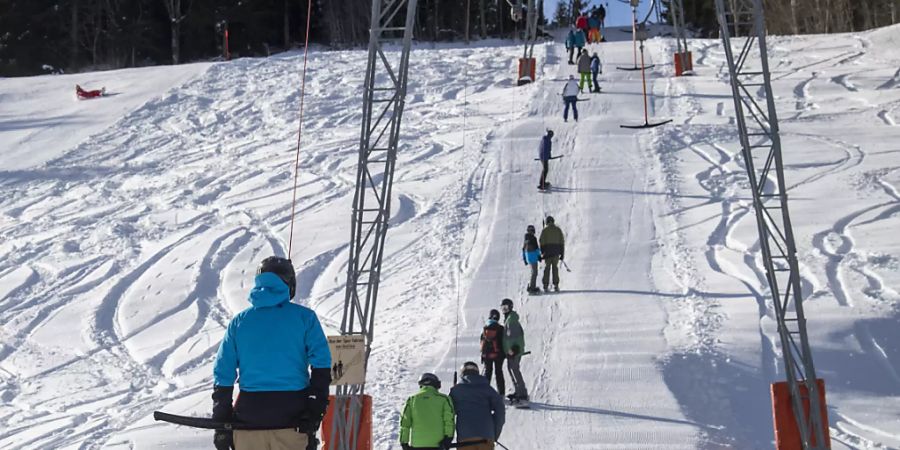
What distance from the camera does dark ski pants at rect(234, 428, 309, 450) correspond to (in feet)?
16.5

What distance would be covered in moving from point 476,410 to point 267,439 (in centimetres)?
493

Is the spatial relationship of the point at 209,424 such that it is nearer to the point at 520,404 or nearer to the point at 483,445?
the point at 483,445

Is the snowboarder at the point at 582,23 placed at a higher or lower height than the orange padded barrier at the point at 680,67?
higher

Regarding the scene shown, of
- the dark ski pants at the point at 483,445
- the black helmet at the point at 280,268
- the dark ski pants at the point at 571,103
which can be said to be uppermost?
the dark ski pants at the point at 571,103

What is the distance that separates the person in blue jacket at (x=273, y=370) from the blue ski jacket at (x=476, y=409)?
475 centimetres

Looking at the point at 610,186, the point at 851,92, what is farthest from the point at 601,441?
the point at 851,92

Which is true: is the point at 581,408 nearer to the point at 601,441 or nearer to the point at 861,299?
the point at 601,441

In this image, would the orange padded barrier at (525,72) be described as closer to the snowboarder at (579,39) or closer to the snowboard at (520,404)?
the snowboarder at (579,39)

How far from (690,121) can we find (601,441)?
56.6ft

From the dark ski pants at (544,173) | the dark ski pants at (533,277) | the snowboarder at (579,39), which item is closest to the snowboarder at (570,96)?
the dark ski pants at (544,173)

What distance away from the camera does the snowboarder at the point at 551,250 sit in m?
18.1

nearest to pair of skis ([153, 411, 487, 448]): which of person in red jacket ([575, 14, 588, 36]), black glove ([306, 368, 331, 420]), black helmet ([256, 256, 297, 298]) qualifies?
black glove ([306, 368, 331, 420])

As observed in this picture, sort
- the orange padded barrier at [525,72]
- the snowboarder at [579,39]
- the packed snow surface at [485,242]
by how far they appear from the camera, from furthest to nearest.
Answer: the snowboarder at [579,39], the orange padded barrier at [525,72], the packed snow surface at [485,242]

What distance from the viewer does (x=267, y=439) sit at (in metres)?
5.04
